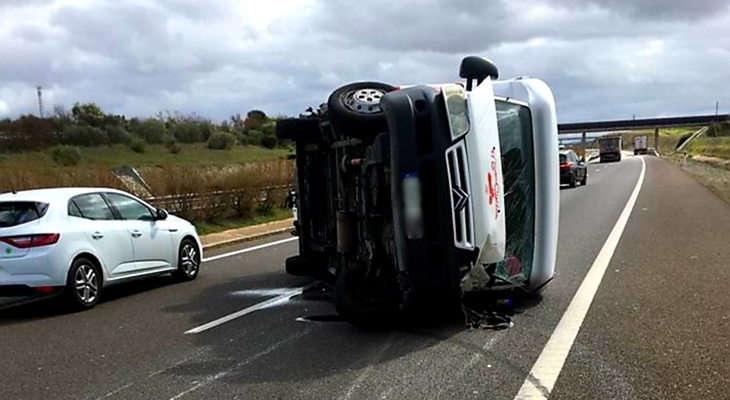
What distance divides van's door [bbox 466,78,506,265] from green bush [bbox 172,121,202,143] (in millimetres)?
50212

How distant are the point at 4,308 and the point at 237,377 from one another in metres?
5.18

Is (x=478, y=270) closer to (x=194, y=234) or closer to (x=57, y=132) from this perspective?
(x=194, y=234)

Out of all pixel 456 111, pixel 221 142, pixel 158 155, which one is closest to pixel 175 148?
pixel 158 155

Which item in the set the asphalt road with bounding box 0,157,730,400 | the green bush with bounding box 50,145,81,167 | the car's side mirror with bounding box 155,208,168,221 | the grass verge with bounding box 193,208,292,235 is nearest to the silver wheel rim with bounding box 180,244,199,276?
the asphalt road with bounding box 0,157,730,400

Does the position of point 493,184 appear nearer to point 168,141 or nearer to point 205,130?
point 168,141

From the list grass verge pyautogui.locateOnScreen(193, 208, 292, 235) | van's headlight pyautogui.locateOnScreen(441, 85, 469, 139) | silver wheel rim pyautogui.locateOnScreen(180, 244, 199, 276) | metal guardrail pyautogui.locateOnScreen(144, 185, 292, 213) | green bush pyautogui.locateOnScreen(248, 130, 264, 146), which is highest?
green bush pyautogui.locateOnScreen(248, 130, 264, 146)

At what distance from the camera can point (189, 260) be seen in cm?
1177

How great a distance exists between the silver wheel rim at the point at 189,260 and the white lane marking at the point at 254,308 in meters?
2.18

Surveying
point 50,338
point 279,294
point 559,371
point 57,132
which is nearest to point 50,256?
point 50,338

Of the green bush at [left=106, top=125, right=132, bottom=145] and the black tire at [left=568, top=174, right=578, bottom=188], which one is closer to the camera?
the black tire at [left=568, top=174, right=578, bottom=188]

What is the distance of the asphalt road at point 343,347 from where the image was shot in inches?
231

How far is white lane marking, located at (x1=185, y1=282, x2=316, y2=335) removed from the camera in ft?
26.8

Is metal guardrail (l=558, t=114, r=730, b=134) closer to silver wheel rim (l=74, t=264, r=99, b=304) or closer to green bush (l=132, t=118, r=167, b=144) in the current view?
green bush (l=132, t=118, r=167, b=144)

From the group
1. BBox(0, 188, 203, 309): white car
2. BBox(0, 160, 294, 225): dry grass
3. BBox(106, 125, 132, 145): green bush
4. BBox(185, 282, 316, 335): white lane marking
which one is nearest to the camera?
BBox(185, 282, 316, 335): white lane marking
